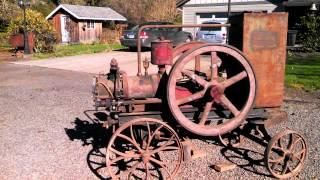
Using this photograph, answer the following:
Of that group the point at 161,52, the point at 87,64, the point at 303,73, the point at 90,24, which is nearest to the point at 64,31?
the point at 90,24

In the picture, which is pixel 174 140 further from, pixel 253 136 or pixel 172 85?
pixel 253 136

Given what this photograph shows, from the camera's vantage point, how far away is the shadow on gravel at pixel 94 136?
515cm

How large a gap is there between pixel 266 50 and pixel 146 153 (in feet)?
6.11

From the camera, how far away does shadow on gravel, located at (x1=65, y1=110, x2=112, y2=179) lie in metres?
5.15

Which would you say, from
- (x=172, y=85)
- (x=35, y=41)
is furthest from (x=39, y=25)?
(x=172, y=85)

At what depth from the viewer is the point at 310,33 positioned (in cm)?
2011

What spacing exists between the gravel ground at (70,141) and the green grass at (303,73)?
0.77 metres

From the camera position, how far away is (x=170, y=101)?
4.47m

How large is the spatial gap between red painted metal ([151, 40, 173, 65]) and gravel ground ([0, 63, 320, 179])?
1.34 metres

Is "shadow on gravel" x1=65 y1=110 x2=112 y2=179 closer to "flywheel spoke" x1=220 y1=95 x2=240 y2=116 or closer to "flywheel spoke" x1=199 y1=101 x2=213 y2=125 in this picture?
"flywheel spoke" x1=199 y1=101 x2=213 y2=125

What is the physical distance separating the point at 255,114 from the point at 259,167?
692mm

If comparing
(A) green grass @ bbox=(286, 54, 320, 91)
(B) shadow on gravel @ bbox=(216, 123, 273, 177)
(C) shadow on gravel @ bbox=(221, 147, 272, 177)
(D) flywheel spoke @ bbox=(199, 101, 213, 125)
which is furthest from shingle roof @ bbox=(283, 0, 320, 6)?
(D) flywheel spoke @ bbox=(199, 101, 213, 125)

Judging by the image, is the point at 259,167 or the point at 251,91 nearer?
the point at 251,91

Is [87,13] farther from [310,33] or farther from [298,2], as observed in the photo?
[310,33]
